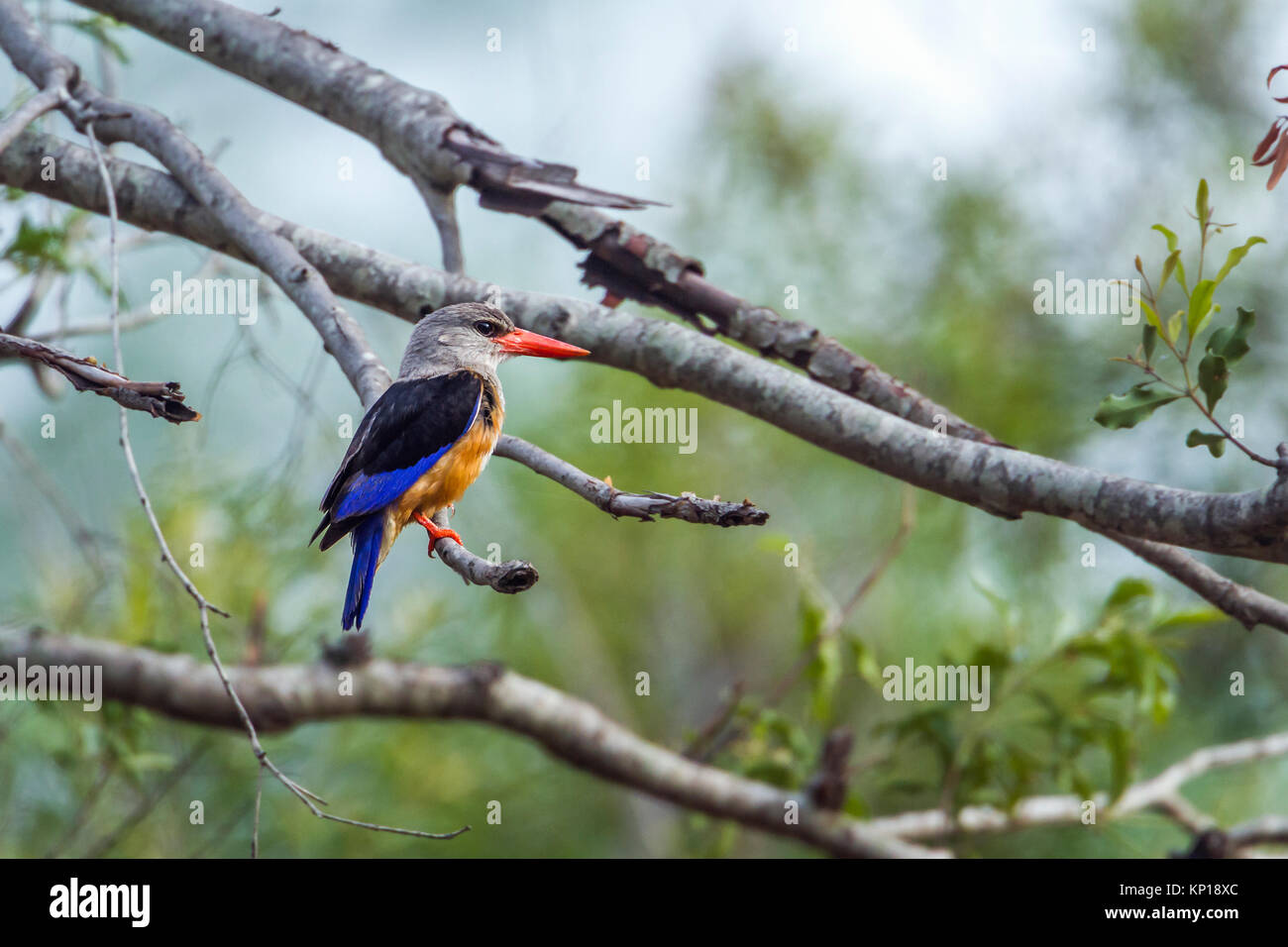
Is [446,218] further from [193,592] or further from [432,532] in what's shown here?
[193,592]

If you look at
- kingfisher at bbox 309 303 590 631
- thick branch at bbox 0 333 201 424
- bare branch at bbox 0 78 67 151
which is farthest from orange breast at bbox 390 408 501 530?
bare branch at bbox 0 78 67 151

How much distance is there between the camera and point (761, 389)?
282 centimetres

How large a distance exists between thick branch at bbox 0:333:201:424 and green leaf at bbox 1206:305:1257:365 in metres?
1.89

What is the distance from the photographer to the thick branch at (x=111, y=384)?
1793mm

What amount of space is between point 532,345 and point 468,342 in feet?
0.60

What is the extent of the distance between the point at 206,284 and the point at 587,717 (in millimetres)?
2157

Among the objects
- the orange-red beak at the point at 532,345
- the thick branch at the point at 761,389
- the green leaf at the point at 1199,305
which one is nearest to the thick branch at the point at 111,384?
the thick branch at the point at 761,389

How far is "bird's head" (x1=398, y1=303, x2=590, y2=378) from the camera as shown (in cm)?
298

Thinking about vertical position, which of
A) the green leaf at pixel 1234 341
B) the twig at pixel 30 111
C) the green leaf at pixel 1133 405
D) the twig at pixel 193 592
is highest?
the twig at pixel 30 111

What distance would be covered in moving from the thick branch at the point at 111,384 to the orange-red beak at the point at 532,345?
1.23m

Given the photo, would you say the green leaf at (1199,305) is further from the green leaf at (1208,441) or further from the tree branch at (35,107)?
the tree branch at (35,107)

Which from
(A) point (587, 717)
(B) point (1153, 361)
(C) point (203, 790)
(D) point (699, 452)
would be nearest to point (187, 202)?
(A) point (587, 717)

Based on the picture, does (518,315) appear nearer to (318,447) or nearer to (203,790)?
(318,447)

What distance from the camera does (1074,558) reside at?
21.7ft
